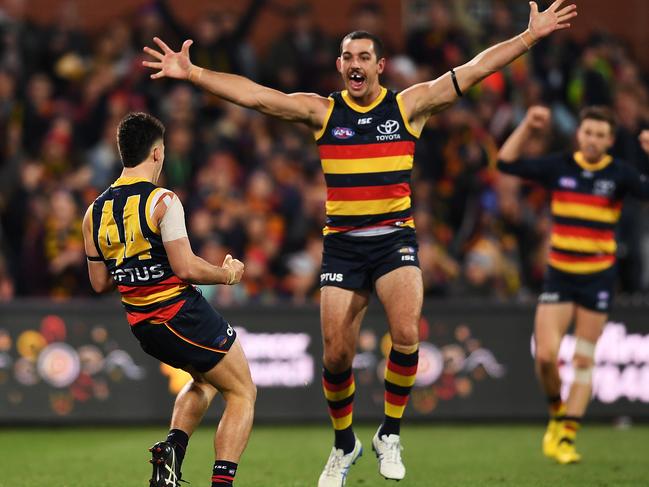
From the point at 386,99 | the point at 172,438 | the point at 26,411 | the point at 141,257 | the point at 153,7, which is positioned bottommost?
the point at 26,411

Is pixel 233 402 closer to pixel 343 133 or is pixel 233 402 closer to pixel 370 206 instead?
pixel 370 206

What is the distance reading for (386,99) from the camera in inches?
320

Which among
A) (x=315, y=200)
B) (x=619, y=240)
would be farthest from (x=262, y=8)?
(x=619, y=240)

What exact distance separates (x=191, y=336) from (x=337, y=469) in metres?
A: 1.74

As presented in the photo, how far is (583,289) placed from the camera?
33.5 ft

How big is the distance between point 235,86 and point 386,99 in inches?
40.7

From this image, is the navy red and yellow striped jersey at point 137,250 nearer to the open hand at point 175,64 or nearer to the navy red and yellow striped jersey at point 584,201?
the open hand at point 175,64

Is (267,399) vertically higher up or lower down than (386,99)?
lower down

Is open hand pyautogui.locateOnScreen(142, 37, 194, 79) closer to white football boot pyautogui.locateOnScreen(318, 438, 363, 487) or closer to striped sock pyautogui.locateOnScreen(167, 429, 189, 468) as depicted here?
striped sock pyautogui.locateOnScreen(167, 429, 189, 468)

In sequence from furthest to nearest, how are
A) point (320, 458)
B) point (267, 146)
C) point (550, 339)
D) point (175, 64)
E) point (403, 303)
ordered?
point (267, 146) → point (320, 458) → point (550, 339) → point (403, 303) → point (175, 64)

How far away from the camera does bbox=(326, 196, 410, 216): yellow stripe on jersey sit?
8062mm

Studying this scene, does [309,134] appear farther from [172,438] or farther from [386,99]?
[172,438]

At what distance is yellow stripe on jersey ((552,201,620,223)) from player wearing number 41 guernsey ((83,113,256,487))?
4023 mm

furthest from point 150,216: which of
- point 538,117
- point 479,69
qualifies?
point 538,117
